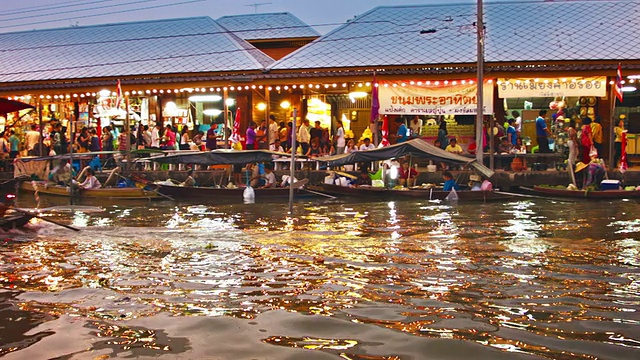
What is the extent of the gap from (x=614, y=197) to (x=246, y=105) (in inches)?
589

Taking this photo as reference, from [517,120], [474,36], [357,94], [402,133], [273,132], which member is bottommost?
[402,133]

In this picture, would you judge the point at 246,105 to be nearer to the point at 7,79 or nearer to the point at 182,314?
the point at 7,79

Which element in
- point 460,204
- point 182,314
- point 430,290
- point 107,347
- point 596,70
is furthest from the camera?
point 596,70

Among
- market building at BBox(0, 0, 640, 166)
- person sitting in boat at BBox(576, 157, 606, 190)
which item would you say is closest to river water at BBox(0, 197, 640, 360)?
person sitting in boat at BBox(576, 157, 606, 190)

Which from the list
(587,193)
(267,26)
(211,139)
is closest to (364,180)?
(211,139)

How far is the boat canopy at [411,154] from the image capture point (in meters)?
21.2

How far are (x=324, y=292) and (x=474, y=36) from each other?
19578mm

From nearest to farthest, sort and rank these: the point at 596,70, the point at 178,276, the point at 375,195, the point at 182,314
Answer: the point at 182,314, the point at 178,276, the point at 375,195, the point at 596,70

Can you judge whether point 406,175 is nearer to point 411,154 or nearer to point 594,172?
point 411,154

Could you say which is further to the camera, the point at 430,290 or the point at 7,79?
the point at 7,79

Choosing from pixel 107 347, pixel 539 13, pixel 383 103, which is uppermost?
Answer: pixel 539 13

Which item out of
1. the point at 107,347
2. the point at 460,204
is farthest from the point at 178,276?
the point at 460,204

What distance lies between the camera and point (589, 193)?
69.1 ft

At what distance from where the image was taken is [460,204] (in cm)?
2083
